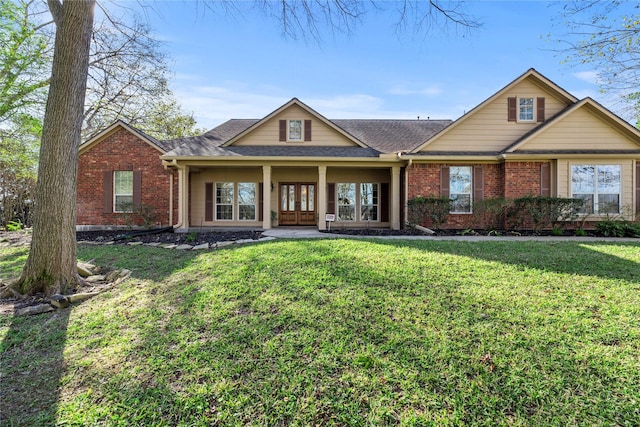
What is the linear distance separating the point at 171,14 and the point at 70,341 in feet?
21.0

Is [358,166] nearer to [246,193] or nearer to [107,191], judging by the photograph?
[246,193]

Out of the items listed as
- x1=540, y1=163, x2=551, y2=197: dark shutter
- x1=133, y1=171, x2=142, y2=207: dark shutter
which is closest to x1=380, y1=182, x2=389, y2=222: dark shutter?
x1=540, y1=163, x2=551, y2=197: dark shutter

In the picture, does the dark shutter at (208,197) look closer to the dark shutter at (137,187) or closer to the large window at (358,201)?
the dark shutter at (137,187)

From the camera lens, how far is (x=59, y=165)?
4.88 m

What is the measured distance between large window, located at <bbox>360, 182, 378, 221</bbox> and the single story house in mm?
44

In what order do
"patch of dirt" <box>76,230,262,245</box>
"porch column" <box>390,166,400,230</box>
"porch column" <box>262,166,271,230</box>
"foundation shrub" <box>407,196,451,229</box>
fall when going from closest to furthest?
1. "patch of dirt" <box>76,230,262,245</box>
2. "foundation shrub" <box>407,196,451,229</box>
3. "porch column" <box>262,166,271,230</box>
4. "porch column" <box>390,166,400,230</box>

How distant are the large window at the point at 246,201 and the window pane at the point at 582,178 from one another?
12.0m

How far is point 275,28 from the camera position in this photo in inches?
213

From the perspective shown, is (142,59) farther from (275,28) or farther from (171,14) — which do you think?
(275,28)

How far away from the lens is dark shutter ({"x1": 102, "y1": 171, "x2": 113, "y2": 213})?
1181cm

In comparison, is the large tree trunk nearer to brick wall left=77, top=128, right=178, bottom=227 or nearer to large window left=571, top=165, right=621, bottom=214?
brick wall left=77, top=128, right=178, bottom=227

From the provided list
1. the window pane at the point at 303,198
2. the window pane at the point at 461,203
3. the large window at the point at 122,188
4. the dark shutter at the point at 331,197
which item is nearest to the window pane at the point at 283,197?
the window pane at the point at 303,198

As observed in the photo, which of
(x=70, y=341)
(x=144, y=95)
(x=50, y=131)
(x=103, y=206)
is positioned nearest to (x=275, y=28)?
(x=50, y=131)

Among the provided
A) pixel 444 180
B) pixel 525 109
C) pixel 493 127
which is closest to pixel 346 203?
pixel 444 180
